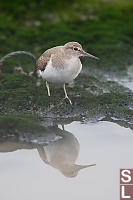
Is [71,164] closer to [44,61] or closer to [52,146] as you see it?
[52,146]

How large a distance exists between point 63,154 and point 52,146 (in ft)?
0.82

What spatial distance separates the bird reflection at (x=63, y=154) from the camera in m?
6.66

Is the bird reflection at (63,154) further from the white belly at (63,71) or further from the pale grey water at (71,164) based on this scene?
the white belly at (63,71)

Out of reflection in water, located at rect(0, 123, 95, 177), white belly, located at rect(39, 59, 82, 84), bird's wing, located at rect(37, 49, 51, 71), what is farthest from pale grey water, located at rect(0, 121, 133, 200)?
bird's wing, located at rect(37, 49, 51, 71)

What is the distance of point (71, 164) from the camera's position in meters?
6.79

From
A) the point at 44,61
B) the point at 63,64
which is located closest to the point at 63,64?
the point at 63,64

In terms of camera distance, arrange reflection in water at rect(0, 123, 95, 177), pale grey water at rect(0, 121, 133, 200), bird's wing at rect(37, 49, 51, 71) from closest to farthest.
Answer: pale grey water at rect(0, 121, 133, 200) < reflection in water at rect(0, 123, 95, 177) < bird's wing at rect(37, 49, 51, 71)

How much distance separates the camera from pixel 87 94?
29.3ft

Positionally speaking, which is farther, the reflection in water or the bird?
the bird

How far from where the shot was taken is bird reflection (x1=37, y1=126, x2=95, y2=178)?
6660 mm

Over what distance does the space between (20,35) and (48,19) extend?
1.23m

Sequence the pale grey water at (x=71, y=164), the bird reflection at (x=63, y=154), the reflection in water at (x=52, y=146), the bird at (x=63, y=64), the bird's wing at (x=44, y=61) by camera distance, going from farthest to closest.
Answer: the bird's wing at (x=44, y=61)
the bird at (x=63, y=64)
the reflection in water at (x=52, y=146)
the bird reflection at (x=63, y=154)
the pale grey water at (x=71, y=164)

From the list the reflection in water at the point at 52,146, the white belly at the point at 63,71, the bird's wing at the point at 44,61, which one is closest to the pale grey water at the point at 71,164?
the reflection in water at the point at 52,146

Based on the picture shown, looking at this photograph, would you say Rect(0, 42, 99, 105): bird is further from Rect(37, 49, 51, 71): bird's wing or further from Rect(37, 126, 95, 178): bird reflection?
Rect(37, 126, 95, 178): bird reflection
